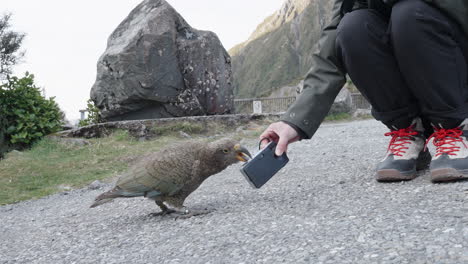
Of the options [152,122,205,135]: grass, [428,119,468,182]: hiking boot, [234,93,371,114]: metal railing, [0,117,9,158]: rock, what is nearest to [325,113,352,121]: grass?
[152,122,205,135]: grass

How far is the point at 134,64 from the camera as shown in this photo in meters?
9.62

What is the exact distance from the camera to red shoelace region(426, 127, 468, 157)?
3.04 metres

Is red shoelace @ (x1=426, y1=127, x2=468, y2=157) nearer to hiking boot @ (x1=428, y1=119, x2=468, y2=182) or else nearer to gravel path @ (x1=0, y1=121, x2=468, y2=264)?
hiking boot @ (x1=428, y1=119, x2=468, y2=182)

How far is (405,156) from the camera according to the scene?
331cm

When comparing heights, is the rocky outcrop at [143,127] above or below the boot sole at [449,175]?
below

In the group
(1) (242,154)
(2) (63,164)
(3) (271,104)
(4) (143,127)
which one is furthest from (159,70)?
(3) (271,104)

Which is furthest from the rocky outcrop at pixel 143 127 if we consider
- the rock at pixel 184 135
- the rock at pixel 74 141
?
the rock at pixel 74 141

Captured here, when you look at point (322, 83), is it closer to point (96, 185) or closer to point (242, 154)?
point (242, 154)

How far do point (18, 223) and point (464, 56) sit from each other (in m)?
3.93

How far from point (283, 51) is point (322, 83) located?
425ft

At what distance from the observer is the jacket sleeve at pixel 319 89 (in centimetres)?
289

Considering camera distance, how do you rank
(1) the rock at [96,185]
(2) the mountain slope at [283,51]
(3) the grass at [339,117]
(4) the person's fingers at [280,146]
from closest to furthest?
(4) the person's fingers at [280,146] < (1) the rock at [96,185] < (3) the grass at [339,117] < (2) the mountain slope at [283,51]

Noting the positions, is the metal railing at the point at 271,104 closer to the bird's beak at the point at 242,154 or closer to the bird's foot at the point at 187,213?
the bird's beak at the point at 242,154

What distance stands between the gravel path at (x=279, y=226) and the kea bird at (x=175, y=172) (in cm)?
21
